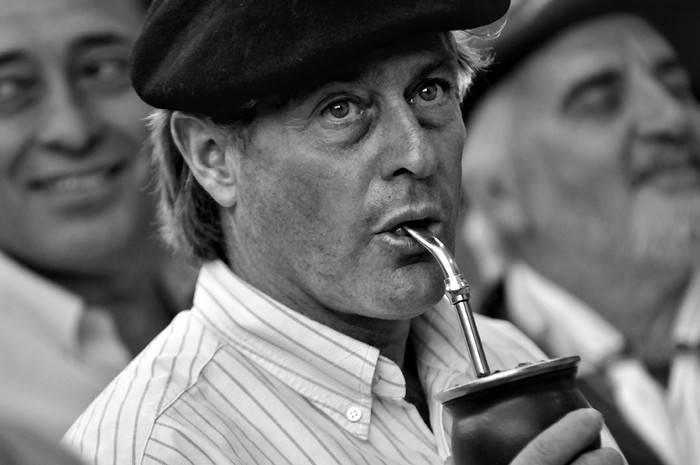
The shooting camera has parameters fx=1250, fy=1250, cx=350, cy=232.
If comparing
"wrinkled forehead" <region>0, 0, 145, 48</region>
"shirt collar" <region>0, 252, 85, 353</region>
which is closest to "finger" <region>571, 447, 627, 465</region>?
"shirt collar" <region>0, 252, 85, 353</region>

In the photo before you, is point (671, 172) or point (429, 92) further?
point (671, 172)

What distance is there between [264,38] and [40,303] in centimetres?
137

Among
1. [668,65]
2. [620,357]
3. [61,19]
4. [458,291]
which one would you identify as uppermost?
[668,65]

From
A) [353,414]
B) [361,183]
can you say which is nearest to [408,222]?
[361,183]

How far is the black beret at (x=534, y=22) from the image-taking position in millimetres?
4199

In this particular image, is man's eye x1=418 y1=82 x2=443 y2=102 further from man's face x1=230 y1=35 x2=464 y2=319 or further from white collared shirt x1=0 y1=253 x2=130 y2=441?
white collared shirt x1=0 y1=253 x2=130 y2=441

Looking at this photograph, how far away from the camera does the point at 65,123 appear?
3.20m

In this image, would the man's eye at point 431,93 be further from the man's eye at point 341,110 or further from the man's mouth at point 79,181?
the man's mouth at point 79,181

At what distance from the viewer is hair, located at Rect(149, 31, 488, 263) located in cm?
245

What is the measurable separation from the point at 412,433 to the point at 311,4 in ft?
2.53

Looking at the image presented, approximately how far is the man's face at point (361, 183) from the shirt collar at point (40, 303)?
1100 millimetres

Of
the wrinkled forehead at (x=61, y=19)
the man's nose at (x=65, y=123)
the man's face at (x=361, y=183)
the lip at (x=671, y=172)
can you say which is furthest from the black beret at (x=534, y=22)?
the man's face at (x=361, y=183)

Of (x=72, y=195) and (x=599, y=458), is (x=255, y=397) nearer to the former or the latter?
(x=599, y=458)

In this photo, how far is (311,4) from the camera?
206 centimetres
